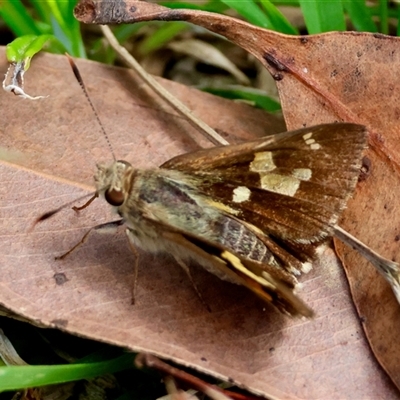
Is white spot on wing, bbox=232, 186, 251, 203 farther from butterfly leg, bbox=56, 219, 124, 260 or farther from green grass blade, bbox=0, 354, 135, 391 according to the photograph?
green grass blade, bbox=0, 354, 135, 391

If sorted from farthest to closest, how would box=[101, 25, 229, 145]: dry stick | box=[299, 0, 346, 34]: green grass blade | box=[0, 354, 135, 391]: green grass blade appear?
box=[299, 0, 346, 34]: green grass blade
box=[101, 25, 229, 145]: dry stick
box=[0, 354, 135, 391]: green grass blade

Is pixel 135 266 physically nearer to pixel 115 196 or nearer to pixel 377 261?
pixel 115 196

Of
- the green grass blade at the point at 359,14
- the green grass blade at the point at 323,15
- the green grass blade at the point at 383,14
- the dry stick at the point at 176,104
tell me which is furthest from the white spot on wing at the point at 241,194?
the green grass blade at the point at 383,14

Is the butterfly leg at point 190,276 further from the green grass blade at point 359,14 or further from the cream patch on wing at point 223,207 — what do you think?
the green grass blade at point 359,14

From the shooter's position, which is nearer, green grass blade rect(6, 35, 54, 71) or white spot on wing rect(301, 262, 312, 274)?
white spot on wing rect(301, 262, 312, 274)

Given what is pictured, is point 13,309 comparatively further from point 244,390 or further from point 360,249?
point 360,249

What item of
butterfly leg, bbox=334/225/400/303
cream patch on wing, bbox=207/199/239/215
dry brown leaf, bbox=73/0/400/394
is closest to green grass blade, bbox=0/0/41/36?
dry brown leaf, bbox=73/0/400/394

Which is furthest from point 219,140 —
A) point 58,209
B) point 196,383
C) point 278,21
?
point 196,383

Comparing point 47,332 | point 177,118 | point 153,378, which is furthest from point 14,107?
point 153,378
